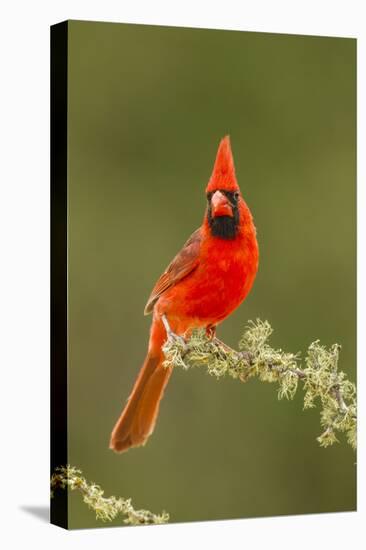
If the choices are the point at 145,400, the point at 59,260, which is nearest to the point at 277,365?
the point at 145,400

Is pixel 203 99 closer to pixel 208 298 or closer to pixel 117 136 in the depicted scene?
pixel 117 136

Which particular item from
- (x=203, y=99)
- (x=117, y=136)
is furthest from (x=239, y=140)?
(x=117, y=136)

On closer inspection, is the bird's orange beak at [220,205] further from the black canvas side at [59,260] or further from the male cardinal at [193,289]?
the black canvas side at [59,260]

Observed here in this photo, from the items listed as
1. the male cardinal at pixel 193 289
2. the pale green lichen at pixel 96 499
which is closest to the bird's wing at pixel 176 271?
the male cardinal at pixel 193 289

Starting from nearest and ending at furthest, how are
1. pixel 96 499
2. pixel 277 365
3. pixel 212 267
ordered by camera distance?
1. pixel 96 499
2. pixel 212 267
3. pixel 277 365

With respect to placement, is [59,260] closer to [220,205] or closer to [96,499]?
[220,205]

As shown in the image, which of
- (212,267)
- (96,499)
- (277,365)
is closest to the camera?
(96,499)

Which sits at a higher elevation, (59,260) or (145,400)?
(59,260)

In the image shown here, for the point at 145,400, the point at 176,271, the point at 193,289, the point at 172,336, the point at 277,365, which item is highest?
the point at 176,271
